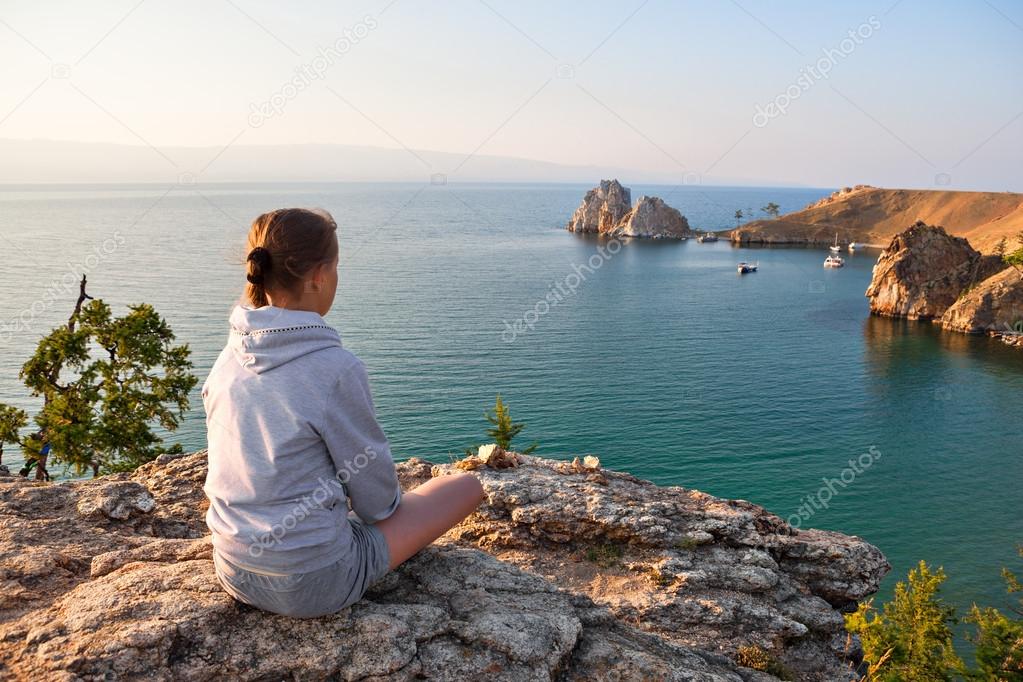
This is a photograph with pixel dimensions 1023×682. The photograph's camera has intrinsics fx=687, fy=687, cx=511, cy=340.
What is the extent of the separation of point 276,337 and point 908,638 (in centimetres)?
1465

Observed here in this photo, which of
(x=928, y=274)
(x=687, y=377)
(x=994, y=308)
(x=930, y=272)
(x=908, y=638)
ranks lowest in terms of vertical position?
(x=687, y=377)

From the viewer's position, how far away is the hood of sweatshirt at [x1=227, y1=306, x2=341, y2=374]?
15.9ft

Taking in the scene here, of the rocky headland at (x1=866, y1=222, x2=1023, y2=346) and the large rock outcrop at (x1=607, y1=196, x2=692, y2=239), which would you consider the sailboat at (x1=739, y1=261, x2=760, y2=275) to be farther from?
the large rock outcrop at (x1=607, y1=196, x2=692, y2=239)

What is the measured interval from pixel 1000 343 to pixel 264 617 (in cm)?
9764

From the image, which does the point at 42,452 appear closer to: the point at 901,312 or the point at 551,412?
the point at 551,412

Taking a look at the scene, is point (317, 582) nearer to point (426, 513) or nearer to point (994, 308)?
point (426, 513)

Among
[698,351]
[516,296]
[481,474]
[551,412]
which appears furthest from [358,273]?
[481,474]

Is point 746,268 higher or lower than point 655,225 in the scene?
lower

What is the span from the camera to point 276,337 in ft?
15.9

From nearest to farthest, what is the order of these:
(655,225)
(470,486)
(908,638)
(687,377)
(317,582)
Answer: (317,582) < (470,486) < (908,638) < (687,377) < (655,225)

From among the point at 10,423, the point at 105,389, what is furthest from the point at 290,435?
the point at 10,423

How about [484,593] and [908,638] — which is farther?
[908,638]

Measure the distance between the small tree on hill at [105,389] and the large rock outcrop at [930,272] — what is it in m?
97.3

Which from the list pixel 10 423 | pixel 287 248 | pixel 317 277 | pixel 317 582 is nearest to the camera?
pixel 287 248
